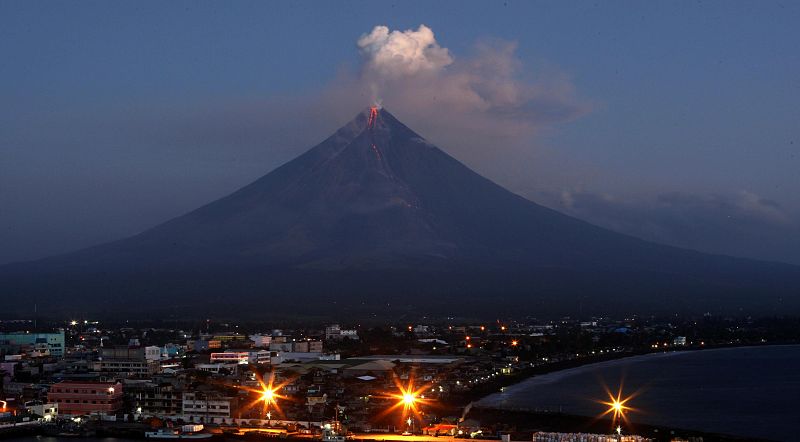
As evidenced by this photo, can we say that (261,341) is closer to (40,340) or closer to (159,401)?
(40,340)

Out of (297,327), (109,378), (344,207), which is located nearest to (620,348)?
(297,327)

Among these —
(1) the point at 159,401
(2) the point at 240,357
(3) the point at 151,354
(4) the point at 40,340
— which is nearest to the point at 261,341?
(2) the point at 240,357

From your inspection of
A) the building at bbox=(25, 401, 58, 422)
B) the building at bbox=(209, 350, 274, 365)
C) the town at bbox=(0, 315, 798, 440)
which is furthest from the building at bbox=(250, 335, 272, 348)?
the building at bbox=(25, 401, 58, 422)

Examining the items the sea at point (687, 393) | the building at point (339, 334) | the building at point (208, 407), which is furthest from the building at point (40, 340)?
the building at point (208, 407)

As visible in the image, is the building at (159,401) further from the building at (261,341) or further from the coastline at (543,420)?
the building at (261,341)

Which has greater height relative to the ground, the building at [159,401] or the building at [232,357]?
the building at [232,357]

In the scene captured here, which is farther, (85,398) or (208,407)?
(85,398)
